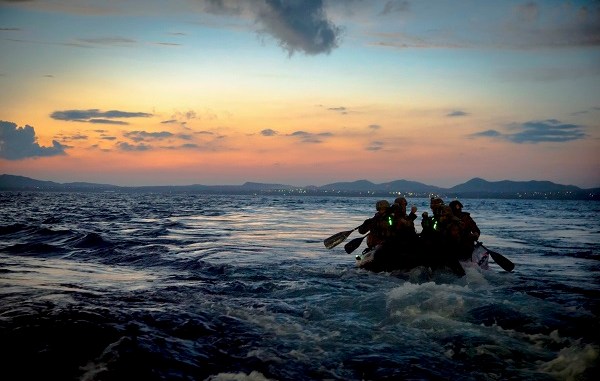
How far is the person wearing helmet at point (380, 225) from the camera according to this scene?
48.6 feet

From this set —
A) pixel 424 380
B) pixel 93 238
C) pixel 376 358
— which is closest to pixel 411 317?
pixel 376 358

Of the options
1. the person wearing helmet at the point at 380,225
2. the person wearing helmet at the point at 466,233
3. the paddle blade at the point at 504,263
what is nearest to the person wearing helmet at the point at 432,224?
→ the person wearing helmet at the point at 466,233

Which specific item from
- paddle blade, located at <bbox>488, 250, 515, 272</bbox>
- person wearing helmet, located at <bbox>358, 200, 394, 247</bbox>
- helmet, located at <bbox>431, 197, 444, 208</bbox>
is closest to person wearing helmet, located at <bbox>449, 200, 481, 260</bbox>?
helmet, located at <bbox>431, 197, 444, 208</bbox>

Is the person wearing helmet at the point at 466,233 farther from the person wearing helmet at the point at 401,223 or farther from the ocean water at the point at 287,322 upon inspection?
the person wearing helmet at the point at 401,223

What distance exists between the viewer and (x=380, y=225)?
15.2 m

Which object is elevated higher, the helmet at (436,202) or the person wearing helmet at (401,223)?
the helmet at (436,202)

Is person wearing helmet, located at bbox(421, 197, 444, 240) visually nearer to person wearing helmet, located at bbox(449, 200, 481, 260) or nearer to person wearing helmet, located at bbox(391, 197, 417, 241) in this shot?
person wearing helmet, located at bbox(391, 197, 417, 241)

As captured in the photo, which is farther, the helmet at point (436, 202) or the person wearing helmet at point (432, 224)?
the helmet at point (436, 202)

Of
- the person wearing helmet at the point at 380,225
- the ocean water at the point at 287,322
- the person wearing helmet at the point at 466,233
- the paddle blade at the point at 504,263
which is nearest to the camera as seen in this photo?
the ocean water at the point at 287,322

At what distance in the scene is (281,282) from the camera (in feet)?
45.1

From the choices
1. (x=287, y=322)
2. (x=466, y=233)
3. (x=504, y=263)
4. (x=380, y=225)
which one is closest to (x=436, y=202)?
(x=466, y=233)

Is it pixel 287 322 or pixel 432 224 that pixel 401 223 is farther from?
pixel 287 322

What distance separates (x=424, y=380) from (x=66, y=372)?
5.25 metres

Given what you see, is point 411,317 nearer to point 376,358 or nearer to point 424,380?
point 376,358
